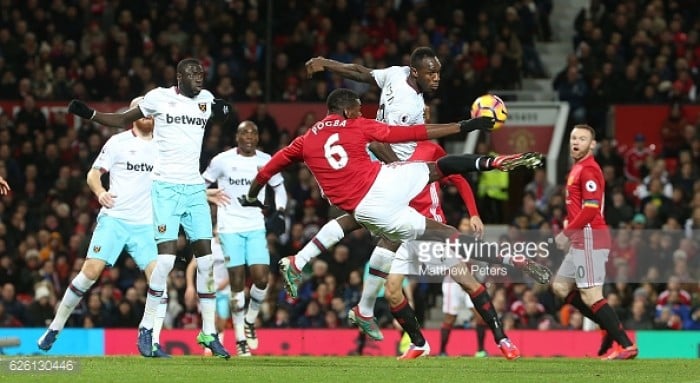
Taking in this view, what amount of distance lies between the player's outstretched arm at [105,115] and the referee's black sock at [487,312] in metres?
3.65

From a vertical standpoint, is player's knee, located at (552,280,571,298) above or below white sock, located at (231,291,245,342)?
above

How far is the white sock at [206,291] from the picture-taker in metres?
13.8

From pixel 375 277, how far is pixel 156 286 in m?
2.19

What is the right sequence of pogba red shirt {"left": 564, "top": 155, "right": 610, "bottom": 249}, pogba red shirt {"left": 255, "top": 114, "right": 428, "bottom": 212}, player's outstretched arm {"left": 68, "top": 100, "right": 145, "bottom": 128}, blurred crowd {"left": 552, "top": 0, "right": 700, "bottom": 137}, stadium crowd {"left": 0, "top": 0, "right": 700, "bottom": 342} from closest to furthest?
pogba red shirt {"left": 255, "top": 114, "right": 428, "bottom": 212}, player's outstretched arm {"left": 68, "top": 100, "right": 145, "bottom": 128}, pogba red shirt {"left": 564, "top": 155, "right": 610, "bottom": 249}, stadium crowd {"left": 0, "top": 0, "right": 700, "bottom": 342}, blurred crowd {"left": 552, "top": 0, "right": 700, "bottom": 137}

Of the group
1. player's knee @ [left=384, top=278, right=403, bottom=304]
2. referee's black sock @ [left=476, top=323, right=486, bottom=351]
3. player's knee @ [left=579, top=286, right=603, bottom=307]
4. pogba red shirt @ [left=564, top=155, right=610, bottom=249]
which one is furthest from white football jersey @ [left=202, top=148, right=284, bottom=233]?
player's knee @ [left=579, top=286, right=603, bottom=307]

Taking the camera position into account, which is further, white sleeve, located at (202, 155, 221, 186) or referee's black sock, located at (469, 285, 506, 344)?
white sleeve, located at (202, 155, 221, 186)

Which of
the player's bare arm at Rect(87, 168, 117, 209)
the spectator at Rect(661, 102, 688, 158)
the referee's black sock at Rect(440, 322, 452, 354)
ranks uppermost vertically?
the spectator at Rect(661, 102, 688, 158)

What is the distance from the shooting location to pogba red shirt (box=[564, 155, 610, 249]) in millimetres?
14617

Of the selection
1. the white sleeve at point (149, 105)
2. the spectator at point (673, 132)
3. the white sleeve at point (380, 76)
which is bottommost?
the white sleeve at point (149, 105)

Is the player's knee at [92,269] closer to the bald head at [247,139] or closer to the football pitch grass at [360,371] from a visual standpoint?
the football pitch grass at [360,371]

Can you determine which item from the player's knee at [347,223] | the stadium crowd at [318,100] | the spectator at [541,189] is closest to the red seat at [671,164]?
the stadium crowd at [318,100]

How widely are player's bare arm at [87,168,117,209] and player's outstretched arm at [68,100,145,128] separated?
125 centimetres

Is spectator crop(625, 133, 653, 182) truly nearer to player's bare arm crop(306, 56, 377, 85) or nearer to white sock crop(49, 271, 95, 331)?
player's bare arm crop(306, 56, 377, 85)

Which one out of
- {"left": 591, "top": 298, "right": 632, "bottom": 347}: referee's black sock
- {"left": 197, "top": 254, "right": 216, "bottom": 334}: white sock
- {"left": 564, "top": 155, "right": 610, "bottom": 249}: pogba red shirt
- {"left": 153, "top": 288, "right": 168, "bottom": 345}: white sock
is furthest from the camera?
{"left": 591, "top": 298, "right": 632, "bottom": 347}: referee's black sock
